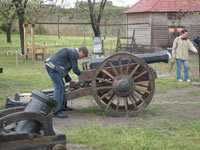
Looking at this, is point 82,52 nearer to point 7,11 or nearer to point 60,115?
point 60,115

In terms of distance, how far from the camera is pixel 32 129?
184 inches

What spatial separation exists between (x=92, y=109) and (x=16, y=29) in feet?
152

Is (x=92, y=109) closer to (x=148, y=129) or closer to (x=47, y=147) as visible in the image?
(x=148, y=129)

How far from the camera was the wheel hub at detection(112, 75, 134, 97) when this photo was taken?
23.3 ft

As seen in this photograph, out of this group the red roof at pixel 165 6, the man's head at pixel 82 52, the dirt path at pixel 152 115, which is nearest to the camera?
the dirt path at pixel 152 115

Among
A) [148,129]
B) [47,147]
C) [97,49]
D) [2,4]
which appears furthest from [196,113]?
[2,4]

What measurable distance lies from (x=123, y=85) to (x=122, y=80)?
0.11m

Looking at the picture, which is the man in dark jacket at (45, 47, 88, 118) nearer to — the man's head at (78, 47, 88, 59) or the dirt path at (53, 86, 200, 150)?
the man's head at (78, 47, 88, 59)

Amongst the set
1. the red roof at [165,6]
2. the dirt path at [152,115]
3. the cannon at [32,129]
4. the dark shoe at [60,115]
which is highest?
the red roof at [165,6]

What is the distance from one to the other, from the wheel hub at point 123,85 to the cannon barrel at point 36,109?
2503 mm

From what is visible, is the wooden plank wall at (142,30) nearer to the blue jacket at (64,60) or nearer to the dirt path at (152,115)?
the dirt path at (152,115)

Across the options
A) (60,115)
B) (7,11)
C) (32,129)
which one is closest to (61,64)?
(60,115)

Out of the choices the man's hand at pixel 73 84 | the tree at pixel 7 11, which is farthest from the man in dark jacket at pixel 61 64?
the tree at pixel 7 11

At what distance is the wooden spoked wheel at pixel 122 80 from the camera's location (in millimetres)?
7145
